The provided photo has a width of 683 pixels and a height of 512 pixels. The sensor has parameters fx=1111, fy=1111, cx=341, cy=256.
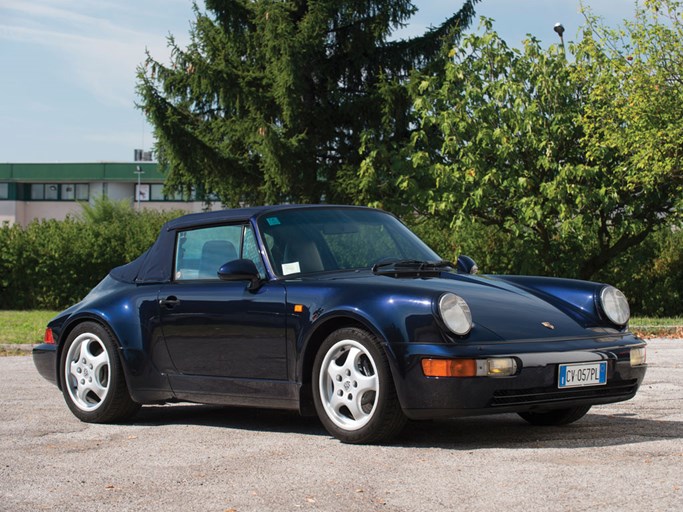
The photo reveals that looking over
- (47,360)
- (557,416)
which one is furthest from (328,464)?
(47,360)

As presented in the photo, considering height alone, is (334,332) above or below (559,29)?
below

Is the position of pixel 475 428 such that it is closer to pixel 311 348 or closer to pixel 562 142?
pixel 311 348

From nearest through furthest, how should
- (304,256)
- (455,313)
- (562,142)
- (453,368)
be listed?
(453,368) < (455,313) < (304,256) < (562,142)

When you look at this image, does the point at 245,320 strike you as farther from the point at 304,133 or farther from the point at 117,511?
the point at 304,133

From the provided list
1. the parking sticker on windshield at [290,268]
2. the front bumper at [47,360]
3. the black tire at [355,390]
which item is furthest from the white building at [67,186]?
the black tire at [355,390]

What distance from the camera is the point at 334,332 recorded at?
638 cm

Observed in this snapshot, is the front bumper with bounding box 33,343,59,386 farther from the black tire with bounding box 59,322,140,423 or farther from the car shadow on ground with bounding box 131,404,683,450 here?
the car shadow on ground with bounding box 131,404,683,450

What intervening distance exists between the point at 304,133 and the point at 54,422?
18.4 m

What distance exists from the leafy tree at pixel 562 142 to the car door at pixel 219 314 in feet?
47.3

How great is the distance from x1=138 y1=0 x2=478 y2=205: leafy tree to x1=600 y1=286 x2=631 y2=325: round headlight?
18.3 meters

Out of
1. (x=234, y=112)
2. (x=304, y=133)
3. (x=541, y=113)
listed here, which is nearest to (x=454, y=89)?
(x=541, y=113)

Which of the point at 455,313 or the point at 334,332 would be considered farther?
the point at 334,332

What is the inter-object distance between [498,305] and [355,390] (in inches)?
38.5

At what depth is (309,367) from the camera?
21.5 feet
